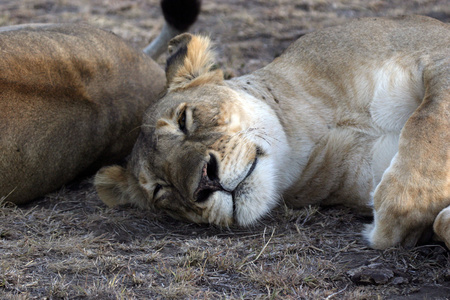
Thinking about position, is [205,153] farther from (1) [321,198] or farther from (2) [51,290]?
(2) [51,290]

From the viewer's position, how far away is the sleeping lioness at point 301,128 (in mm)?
3250

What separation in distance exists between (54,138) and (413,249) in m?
2.62

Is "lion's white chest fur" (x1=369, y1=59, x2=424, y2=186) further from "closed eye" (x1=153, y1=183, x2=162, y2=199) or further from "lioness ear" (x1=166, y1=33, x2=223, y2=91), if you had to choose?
"closed eye" (x1=153, y1=183, x2=162, y2=199)

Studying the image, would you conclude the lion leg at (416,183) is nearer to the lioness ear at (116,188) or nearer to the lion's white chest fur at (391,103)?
the lion's white chest fur at (391,103)

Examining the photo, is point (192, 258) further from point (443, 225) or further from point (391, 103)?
point (391, 103)

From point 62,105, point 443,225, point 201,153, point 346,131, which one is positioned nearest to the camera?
point 443,225

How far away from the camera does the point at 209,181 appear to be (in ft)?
10.6

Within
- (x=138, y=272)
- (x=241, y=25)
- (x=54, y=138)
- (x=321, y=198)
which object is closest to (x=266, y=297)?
(x=138, y=272)

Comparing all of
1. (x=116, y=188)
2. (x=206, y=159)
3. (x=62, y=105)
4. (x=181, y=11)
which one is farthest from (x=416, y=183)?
(x=181, y=11)

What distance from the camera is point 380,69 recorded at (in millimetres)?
3787

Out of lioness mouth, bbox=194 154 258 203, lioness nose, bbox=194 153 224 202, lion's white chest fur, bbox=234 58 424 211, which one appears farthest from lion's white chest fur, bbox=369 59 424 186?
lioness nose, bbox=194 153 224 202

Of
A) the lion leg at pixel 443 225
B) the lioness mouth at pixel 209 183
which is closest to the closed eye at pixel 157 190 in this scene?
the lioness mouth at pixel 209 183

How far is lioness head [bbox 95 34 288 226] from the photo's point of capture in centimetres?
331

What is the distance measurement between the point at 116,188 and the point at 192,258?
1.43 m
